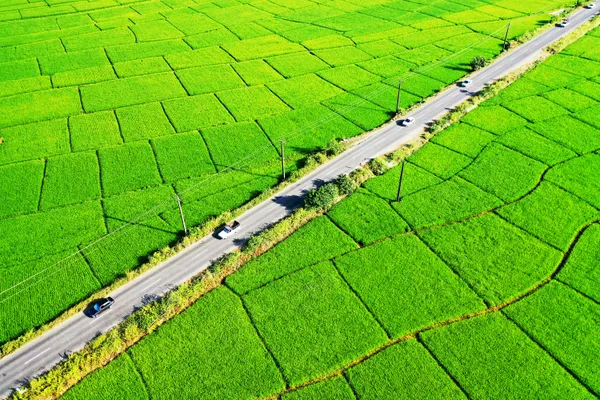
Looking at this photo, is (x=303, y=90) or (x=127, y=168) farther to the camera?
(x=303, y=90)

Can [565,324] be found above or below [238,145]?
below

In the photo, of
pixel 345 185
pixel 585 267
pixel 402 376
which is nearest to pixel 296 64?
pixel 345 185

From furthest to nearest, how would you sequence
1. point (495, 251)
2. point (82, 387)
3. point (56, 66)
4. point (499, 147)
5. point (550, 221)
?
point (56, 66)
point (499, 147)
point (550, 221)
point (495, 251)
point (82, 387)

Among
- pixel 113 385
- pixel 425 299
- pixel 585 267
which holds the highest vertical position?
pixel 585 267

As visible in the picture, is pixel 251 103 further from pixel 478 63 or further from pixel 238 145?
pixel 478 63

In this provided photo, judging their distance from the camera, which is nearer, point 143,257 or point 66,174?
point 143,257

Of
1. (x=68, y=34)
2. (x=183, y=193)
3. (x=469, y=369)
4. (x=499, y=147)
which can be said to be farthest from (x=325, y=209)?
(x=68, y=34)

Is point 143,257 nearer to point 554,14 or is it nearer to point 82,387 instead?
point 82,387

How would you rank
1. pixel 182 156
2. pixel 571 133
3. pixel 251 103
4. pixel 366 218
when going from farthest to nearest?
1. pixel 251 103
2. pixel 571 133
3. pixel 182 156
4. pixel 366 218
